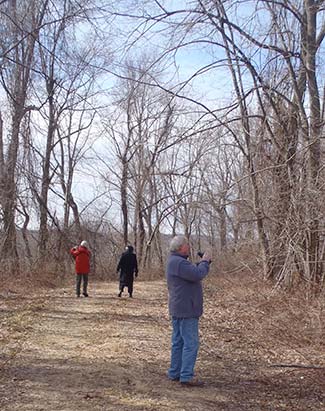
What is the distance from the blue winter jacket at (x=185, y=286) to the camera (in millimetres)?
6648

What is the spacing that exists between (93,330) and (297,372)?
13.0 feet

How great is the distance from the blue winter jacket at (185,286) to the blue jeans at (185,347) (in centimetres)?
12

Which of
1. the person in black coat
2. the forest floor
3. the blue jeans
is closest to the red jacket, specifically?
the person in black coat

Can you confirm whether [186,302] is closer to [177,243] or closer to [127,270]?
[177,243]

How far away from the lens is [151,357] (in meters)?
8.28

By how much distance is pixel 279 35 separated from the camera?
1373 cm

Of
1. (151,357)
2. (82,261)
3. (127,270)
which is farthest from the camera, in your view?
(127,270)

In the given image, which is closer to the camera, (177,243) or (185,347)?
(185,347)

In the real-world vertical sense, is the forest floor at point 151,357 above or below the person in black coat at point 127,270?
below

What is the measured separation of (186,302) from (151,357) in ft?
6.26

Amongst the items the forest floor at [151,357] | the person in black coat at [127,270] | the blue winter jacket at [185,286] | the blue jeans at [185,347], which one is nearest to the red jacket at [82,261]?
the person in black coat at [127,270]

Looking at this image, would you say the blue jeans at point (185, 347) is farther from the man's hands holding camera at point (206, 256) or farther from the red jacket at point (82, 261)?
the red jacket at point (82, 261)

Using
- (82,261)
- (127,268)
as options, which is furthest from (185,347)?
(127,268)

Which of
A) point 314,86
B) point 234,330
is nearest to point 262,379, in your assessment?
point 234,330
